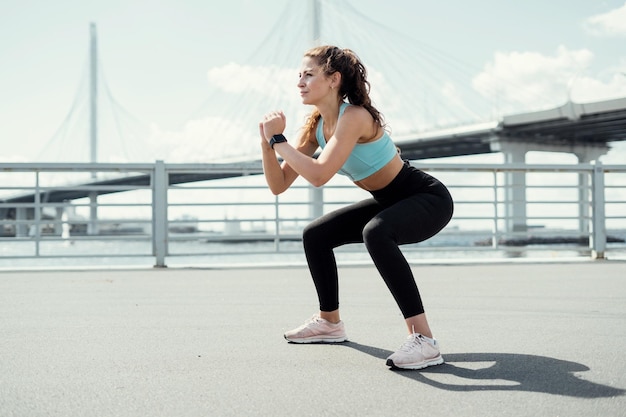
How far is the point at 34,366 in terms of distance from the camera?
191 cm

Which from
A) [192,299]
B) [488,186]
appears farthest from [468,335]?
[488,186]

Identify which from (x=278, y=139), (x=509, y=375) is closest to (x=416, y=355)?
(x=509, y=375)

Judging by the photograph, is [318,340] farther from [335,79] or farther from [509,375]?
[335,79]

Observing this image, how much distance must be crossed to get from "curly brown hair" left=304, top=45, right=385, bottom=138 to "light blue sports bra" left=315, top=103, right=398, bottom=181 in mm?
56

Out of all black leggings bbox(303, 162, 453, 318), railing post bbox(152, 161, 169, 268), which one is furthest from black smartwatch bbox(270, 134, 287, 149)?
railing post bbox(152, 161, 169, 268)

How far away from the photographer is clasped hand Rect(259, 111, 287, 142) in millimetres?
2146

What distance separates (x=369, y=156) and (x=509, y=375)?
738 mm

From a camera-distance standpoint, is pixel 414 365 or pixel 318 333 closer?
pixel 414 365

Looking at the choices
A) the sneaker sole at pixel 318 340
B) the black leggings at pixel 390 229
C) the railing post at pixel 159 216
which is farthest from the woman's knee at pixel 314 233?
the railing post at pixel 159 216

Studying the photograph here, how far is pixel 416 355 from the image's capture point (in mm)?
1875

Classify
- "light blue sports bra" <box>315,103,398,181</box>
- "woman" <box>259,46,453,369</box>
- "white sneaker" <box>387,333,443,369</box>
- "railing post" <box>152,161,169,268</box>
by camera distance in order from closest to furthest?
"white sneaker" <box>387,333,443,369</box>
"woman" <box>259,46,453,369</box>
"light blue sports bra" <box>315,103,398,181</box>
"railing post" <box>152,161,169,268</box>

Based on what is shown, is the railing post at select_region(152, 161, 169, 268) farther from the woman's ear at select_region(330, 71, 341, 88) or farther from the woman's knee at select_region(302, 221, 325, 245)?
the woman's ear at select_region(330, 71, 341, 88)

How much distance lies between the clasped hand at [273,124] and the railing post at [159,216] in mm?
3513

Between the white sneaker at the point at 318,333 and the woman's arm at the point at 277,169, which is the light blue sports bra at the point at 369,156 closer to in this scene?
the woman's arm at the point at 277,169
